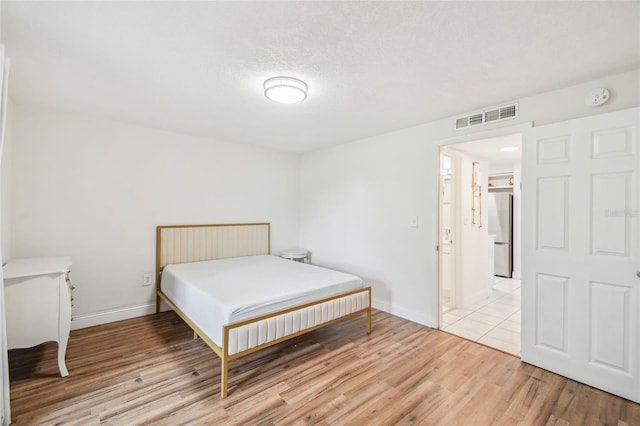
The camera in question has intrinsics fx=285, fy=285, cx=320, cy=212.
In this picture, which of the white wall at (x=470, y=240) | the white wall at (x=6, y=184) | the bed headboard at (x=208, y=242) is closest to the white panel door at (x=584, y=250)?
the white wall at (x=470, y=240)

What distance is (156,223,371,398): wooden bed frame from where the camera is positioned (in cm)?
219

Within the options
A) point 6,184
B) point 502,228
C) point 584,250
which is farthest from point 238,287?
point 502,228

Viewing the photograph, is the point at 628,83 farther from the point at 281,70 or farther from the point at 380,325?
the point at 380,325

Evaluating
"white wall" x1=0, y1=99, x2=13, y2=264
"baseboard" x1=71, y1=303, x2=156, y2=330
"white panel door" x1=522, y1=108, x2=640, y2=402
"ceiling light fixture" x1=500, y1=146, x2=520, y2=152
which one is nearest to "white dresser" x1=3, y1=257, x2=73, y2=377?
"white wall" x1=0, y1=99, x2=13, y2=264

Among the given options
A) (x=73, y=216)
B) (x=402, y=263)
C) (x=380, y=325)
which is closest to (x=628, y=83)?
(x=402, y=263)

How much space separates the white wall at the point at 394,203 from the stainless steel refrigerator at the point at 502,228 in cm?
355

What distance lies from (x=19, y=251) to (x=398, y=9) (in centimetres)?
402

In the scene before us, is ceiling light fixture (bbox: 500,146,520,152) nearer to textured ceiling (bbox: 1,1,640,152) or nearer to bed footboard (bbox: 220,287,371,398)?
textured ceiling (bbox: 1,1,640,152)

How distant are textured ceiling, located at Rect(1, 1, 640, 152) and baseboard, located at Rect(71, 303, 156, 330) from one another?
231 cm

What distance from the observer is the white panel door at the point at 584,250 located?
205cm

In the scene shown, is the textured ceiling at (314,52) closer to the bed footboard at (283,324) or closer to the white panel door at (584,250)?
the white panel door at (584,250)

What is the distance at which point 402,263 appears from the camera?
11.9 ft

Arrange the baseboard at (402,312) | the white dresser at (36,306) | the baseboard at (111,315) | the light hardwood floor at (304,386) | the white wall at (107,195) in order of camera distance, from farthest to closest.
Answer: the baseboard at (402,312) → the baseboard at (111,315) → the white wall at (107,195) → the white dresser at (36,306) → the light hardwood floor at (304,386)

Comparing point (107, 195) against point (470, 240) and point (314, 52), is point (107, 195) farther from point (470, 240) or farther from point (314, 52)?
point (470, 240)
